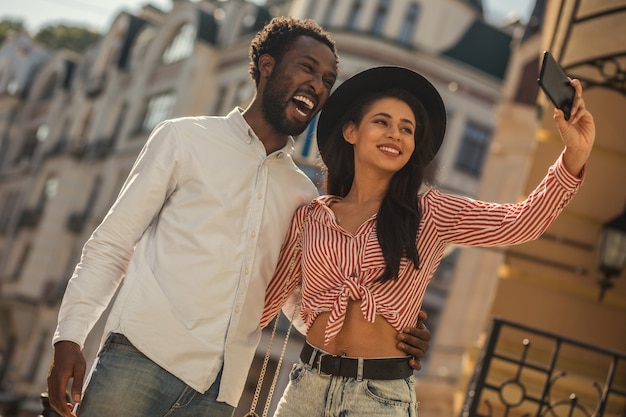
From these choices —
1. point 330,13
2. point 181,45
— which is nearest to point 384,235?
point 330,13

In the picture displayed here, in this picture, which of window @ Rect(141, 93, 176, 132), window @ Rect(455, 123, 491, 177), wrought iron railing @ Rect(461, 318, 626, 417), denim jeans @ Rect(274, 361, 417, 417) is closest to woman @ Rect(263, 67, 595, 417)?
denim jeans @ Rect(274, 361, 417, 417)

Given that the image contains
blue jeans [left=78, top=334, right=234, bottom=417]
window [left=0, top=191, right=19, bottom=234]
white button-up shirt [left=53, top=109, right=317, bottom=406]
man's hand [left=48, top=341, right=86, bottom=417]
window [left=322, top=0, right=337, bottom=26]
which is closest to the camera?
man's hand [left=48, top=341, right=86, bottom=417]

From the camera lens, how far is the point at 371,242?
14.8 ft

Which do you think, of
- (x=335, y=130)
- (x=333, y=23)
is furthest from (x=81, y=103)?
(x=335, y=130)

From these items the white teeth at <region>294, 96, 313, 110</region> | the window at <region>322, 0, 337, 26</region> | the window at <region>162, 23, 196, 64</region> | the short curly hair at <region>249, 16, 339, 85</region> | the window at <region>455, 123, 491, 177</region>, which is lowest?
the white teeth at <region>294, 96, 313, 110</region>

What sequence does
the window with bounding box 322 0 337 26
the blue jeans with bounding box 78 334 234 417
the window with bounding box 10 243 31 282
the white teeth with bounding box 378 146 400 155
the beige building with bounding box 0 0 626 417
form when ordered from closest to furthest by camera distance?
1. the blue jeans with bounding box 78 334 234 417
2. the white teeth with bounding box 378 146 400 155
3. the beige building with bounding box 0 0 626 417
4. the window with bounding box 322 0 337 26
5. the window with bounding box 10 243 31 282

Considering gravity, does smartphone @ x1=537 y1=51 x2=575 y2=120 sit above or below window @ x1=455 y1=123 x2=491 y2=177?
below

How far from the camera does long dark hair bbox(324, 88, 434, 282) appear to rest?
4.43 metres

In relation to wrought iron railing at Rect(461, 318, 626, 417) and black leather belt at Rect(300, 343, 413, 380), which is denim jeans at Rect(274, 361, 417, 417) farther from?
wrought iron railing at Rect(461, 318, 626, 417)

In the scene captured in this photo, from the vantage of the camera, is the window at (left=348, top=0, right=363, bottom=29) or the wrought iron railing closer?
the wrought iron railing

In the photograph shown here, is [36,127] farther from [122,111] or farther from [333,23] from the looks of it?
[333,23]

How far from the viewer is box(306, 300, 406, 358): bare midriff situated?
4422 mm

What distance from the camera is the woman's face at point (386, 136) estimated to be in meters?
4.68

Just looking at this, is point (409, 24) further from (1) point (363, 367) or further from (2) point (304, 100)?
(1) point (363, 367)
